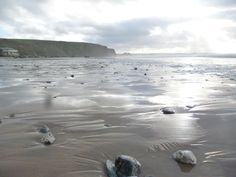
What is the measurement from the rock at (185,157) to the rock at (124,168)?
0.88 meters

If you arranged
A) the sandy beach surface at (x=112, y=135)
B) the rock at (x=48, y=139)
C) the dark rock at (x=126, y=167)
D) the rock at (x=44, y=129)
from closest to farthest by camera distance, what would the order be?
the dark rock at (x=126, y=167) → the sandy beach surface at (x=112, y=135) → the rock at (x=48, y=139) → the rock at (x=44, y=129)

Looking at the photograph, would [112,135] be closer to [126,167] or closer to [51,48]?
[126,167]

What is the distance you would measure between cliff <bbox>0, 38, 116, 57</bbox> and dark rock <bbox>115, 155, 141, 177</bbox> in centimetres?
11440

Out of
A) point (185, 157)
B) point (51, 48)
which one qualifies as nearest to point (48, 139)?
point (185, 157)

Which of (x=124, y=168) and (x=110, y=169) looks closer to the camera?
(x=124, y=168)

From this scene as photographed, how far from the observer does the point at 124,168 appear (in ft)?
15.3

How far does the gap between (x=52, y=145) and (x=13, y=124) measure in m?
Result: 2.26

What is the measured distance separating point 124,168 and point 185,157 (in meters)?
1.30

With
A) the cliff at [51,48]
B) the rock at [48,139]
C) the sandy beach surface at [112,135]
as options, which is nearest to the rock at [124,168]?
the sandy beach surface at [112,135]

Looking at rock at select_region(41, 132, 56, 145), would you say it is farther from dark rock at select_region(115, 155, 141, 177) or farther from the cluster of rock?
dark rock at select_region(115, 155, 141, 177)

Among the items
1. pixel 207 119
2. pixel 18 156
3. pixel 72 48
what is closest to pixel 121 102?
pixel 207 119

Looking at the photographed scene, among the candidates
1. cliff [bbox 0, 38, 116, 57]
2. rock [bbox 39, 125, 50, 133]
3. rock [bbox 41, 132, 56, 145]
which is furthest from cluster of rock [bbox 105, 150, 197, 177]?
cliff [bbox 0, 38, 116, 57]

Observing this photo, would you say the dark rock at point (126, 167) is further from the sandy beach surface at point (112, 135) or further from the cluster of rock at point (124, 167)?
the sandy beach surface at point (112, 135)

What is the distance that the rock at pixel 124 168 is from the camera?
181 inches
